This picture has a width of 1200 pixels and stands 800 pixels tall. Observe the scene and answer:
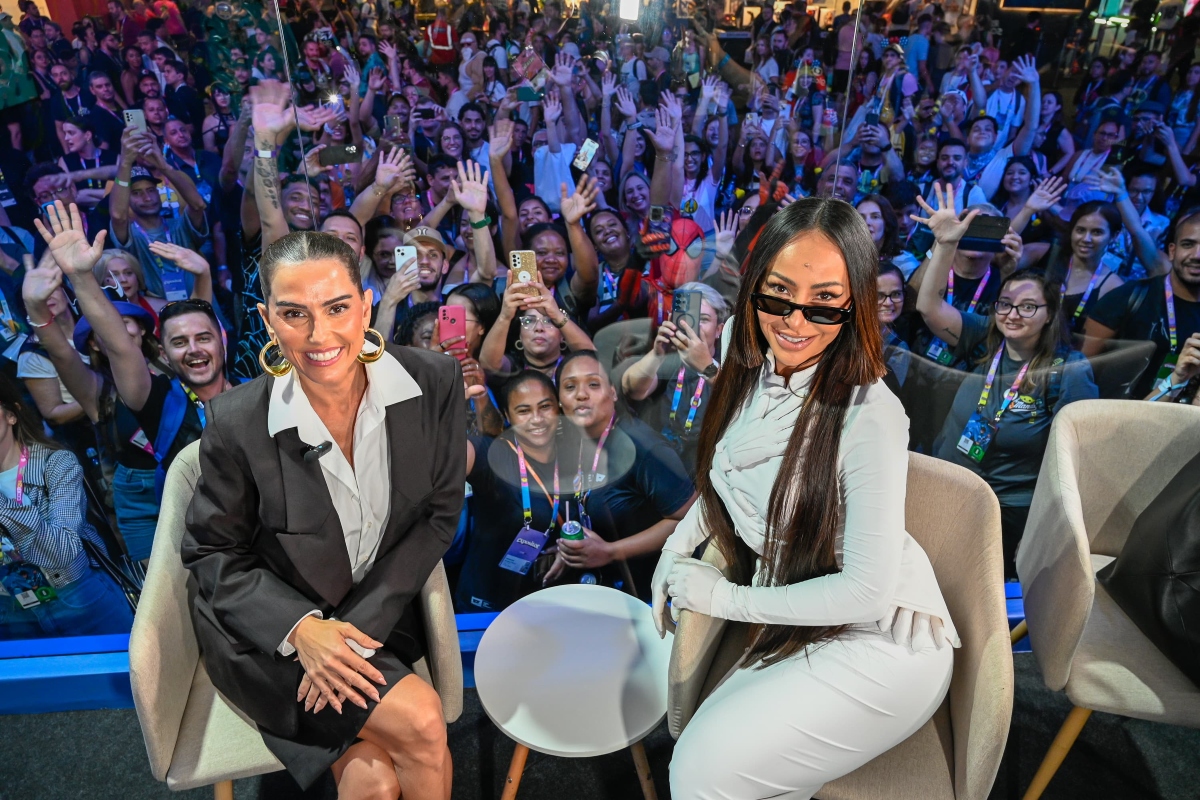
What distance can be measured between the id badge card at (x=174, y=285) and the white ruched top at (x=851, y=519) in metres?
1.52

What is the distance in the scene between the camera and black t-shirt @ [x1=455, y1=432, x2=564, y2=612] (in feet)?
7.86

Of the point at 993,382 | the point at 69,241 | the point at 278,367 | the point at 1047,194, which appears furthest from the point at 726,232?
the point at 69,241

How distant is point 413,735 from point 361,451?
61 centimetres

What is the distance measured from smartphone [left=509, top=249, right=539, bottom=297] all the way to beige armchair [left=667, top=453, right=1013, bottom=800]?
0.92 metres

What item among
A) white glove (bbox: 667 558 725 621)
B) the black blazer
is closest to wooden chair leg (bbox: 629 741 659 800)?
white glove (bbox: 667 558 725 621)

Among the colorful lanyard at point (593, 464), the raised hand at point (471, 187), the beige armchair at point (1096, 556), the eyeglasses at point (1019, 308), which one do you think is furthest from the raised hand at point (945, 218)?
the raised hand at point (471, 187)

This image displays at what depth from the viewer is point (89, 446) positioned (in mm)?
2273

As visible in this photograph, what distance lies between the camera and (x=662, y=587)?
1.68 meters

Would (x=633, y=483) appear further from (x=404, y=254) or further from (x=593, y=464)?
(x=404, y=254)

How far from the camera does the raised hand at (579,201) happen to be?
2059mm

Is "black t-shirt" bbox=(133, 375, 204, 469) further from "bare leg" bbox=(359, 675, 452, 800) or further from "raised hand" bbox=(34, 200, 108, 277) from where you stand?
"bare leg" bbox=(359, 675, 452, 800)

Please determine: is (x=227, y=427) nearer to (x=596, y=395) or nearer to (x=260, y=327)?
(x=260, y=327)

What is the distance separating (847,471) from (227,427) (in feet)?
4.09

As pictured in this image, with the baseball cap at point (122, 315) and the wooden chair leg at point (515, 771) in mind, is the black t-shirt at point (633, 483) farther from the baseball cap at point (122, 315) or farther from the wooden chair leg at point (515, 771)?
the baseball cap at point (122, 315)
